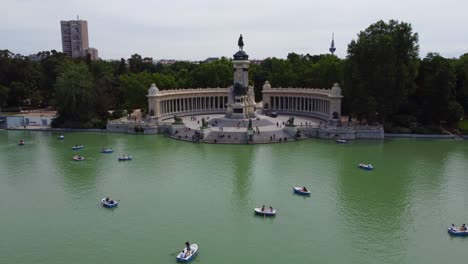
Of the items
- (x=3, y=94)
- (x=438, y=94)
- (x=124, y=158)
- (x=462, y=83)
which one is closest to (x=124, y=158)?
(x=124, y=158)

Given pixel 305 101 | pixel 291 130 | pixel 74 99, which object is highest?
pixel 74 99

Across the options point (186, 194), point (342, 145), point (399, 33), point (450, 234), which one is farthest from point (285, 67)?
point (450, 234)

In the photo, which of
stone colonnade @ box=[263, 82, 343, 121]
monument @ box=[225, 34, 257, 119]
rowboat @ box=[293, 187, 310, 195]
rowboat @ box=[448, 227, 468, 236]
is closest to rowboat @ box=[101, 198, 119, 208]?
rowboat @ box=[293, 187, 310, 195]

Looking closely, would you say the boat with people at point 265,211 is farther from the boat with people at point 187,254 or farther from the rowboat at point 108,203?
the rowboat at point 108,203

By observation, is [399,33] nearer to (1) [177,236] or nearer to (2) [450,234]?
(2) [450,234]

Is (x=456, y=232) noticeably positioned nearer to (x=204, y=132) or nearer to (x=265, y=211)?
(x=265, y=211)

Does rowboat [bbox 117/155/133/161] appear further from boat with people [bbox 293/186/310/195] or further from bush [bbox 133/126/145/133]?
boat with people [bbox 293/186/310/195]

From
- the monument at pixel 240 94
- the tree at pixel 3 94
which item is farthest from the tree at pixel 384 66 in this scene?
the tree at pixel 3 94
